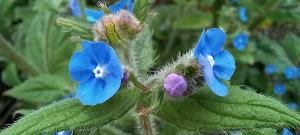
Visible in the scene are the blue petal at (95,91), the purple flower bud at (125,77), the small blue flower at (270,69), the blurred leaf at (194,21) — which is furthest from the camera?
the blurred leaf at (194,21)

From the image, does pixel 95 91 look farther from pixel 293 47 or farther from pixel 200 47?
pixel 293 47

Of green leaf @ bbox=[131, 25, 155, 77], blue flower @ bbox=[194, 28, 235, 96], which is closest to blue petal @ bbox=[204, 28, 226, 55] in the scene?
blue flower @ bbox=[194, 28, 235, 96]

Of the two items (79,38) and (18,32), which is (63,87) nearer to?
(18,32)

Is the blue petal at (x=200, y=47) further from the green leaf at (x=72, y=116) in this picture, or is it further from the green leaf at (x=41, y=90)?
the green leaf at (x=41, y=90)

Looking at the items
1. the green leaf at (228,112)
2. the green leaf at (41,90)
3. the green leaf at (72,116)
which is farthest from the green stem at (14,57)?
the green leaf at (228,112)

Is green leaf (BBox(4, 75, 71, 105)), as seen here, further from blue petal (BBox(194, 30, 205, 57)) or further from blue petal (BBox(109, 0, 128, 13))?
blue petal (BBox(194, 30, 205, 57))

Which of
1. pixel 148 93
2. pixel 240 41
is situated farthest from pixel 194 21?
pixel 148 93

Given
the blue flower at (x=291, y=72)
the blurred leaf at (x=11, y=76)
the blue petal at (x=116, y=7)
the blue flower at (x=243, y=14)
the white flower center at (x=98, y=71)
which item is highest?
the blue flower at (x=243, y=14)
